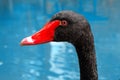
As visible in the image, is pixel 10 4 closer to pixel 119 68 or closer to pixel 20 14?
pixel 20 14

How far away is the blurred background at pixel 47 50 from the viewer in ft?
11.7

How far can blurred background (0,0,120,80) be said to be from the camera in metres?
3.58

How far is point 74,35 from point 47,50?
3.00 metres

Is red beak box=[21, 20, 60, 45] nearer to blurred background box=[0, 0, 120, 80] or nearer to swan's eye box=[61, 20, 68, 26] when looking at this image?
swan's eye box=[61, 20, 68, 26]

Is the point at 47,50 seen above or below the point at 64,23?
above

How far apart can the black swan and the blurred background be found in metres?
1.96

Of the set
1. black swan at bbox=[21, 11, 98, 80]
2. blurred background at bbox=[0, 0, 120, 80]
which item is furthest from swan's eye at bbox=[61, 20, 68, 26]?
blurred background at bbox=[0, 0, 120, 80]

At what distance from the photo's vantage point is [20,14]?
22.9 feet

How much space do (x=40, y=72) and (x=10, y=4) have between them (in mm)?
4829

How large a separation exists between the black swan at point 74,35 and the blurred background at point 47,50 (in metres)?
1.96

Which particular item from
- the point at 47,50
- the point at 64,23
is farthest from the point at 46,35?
the point at 47,50

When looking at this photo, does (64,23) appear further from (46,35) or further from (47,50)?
(47,50)

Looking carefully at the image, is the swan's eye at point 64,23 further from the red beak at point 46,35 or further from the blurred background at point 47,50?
the blurred background at point 47,50

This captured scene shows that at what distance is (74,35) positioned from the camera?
1.37 metres
